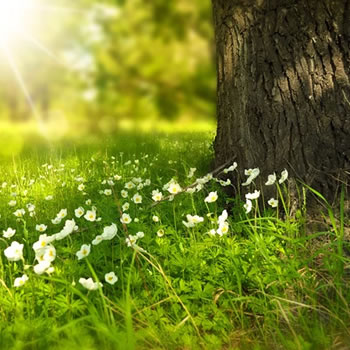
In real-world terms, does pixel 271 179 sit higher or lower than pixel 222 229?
higher

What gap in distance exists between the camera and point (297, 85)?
87.2 inches

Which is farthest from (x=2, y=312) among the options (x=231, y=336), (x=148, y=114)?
(x=148, y=114)

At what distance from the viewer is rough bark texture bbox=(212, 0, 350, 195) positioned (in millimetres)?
2170

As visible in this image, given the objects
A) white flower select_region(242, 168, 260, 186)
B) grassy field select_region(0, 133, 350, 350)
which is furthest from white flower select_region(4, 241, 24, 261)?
white flower select_region(242, 168, 260, 186)

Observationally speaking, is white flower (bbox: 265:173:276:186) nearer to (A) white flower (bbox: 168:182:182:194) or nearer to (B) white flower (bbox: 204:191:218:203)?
(B) white flower (bbox: 204:191:218:203)

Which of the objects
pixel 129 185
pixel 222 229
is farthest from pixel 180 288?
pixel 129 185

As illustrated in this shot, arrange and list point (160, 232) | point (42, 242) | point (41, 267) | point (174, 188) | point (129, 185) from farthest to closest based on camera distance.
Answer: point (129, 185)
point (174, 188)
point (160, 232)
point (42, 242)
point (41, 267)

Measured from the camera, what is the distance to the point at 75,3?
28.8ft

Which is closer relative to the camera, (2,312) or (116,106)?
(2,312)

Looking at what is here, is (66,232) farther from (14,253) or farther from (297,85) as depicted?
(297,85)

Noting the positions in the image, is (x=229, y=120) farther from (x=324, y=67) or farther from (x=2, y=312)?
(x=2, y=312)

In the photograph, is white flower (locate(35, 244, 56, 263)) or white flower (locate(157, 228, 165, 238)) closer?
white flower (locate(35, 244, 56, 263))

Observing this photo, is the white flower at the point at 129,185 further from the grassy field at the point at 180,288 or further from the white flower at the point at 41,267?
the white flower at the point at 41,267

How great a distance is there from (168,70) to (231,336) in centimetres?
246
